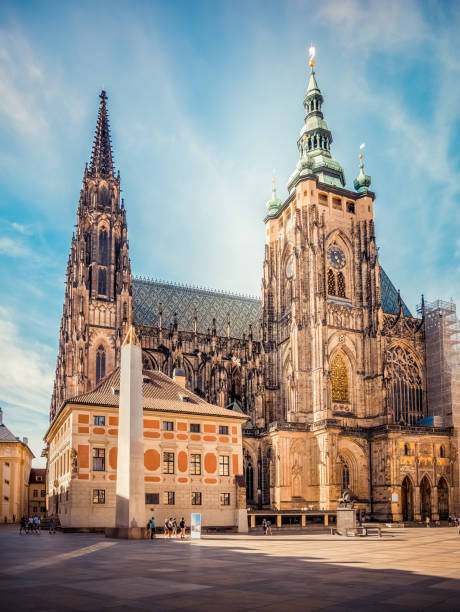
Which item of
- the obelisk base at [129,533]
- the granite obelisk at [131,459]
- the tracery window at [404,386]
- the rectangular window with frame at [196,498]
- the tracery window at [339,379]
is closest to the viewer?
the granite obelisk at [131,459]

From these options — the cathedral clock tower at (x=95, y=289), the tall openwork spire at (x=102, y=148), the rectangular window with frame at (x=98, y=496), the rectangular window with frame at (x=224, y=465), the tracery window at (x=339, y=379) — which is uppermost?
the tall openwork spire at (x=102, y=148)

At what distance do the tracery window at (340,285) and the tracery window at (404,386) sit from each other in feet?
26.2

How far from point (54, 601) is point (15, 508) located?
6894 centimetres

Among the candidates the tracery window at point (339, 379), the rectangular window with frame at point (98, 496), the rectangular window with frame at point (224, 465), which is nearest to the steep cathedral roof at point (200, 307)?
the tracery window at point (339, 379)

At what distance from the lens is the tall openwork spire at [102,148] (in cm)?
6977

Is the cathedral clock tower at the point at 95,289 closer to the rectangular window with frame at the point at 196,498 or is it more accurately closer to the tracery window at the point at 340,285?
the rectangular window with frame at the point at 196,498

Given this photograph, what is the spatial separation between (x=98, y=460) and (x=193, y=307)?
36723 millimetres

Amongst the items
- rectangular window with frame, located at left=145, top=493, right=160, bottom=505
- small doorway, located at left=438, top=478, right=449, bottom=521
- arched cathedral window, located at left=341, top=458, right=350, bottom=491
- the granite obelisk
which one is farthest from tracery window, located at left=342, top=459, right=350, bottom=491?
the granite obelisk

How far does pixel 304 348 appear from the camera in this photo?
202 feet

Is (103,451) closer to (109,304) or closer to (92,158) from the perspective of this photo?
(109,304)

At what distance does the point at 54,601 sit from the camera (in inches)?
453

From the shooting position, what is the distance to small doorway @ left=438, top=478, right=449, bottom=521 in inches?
2363

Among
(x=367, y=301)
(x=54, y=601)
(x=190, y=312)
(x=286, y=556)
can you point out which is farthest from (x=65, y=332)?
(x=54, y=601)

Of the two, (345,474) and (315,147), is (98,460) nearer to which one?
(345,474)
